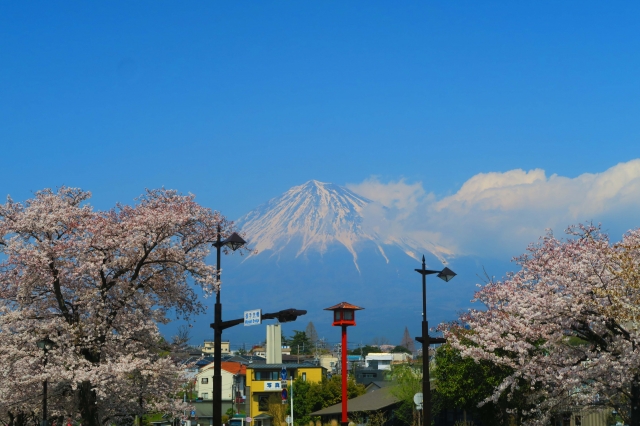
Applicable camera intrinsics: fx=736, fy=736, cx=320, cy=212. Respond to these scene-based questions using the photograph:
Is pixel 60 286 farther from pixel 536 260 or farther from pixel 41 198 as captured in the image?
pixel 536 260

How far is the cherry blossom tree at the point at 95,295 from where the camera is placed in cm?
2797

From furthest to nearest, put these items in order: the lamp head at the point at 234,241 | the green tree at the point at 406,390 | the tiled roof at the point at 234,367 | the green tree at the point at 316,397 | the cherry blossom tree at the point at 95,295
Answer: the tiled roof at the point at 234,367
the green tree at the point at 316,397
the green tree at the point at 406,390
the cherry blossom tree at the point at 95,295
the lamp head at the point at 234,241

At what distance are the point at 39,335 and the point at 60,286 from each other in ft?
6.66

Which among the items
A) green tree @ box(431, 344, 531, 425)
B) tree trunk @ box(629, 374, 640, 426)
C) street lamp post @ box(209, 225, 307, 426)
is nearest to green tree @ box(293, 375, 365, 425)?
green tree @ box(431, 344, 531, 425)

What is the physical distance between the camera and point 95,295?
2811cm

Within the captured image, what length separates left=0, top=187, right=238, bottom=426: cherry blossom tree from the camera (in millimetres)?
27969

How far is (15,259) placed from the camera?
2855 centimetres

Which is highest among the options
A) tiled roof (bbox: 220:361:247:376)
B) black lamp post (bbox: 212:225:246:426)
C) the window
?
black lamp post (bbox: 212:225:246:426)

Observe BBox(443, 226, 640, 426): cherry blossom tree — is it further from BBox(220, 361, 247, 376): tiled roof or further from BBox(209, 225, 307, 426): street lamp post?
BBox(220, 361, 247, 376): tiled roof

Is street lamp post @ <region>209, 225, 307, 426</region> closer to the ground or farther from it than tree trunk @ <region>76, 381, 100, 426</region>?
farther from it

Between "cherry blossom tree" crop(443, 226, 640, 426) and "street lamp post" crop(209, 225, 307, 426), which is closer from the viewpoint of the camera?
"cherry blossom tree" crop(443, 226, 640, 426)

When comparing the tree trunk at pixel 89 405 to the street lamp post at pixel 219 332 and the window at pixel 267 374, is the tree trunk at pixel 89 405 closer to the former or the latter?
the street lamp post at pixel 219 332

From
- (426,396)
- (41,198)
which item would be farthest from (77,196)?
(426,396)

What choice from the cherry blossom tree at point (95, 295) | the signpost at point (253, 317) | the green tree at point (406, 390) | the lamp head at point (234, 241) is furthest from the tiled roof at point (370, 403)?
the lamp head at point (234, 241)
